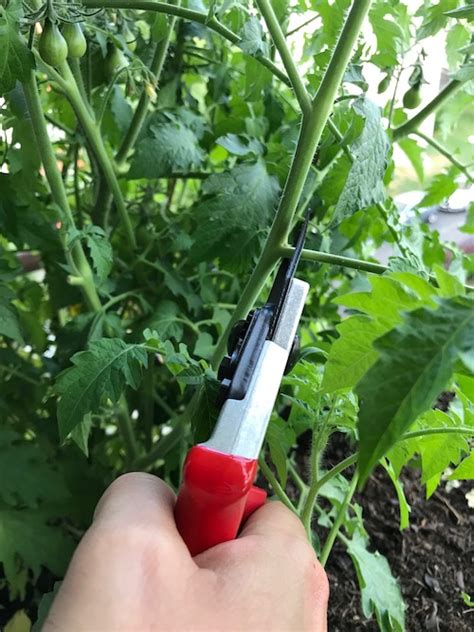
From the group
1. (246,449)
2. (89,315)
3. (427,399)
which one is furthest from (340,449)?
(427,399)

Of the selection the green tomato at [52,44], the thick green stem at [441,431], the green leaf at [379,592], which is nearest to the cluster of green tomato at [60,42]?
the green tomato at [52,44]

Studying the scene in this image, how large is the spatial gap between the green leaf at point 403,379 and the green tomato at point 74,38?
1.46 feet

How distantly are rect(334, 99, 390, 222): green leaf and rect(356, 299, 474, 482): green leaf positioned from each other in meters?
0.24

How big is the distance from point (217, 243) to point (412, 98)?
0.92 ft

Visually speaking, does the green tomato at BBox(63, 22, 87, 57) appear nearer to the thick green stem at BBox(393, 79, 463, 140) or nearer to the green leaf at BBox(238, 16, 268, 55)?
the green leaf at BBox(238, 16, 268, 55)

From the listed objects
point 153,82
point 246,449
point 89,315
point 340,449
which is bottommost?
point 340,449

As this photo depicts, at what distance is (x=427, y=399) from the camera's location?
0.31m

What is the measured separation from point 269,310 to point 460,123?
1.64ft

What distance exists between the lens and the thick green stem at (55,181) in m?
0.65

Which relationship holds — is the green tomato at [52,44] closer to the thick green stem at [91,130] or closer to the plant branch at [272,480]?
the thick green stem at [91,130]

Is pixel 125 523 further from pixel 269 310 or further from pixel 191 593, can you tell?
pixel 269 310

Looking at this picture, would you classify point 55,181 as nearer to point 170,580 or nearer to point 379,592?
point 170,580

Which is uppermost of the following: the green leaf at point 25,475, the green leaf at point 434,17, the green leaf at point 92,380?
the green leaf at point 434,17

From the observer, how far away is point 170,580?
41cm
